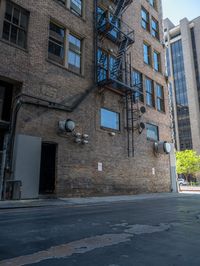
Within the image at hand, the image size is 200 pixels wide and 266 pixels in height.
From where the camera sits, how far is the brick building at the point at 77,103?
12.0m

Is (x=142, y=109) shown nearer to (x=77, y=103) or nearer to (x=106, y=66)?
(x=106, y=66)

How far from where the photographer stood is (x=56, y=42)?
1477cm

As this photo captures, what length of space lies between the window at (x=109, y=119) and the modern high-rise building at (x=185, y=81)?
64.1m

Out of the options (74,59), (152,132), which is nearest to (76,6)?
(74,59)

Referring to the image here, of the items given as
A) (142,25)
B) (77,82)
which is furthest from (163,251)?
(142,25)

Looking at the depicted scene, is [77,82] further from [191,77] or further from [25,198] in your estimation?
[191,77]

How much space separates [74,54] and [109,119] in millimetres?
4952

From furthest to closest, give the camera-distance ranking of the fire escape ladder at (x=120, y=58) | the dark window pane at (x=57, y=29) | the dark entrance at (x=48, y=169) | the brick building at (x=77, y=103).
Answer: the fire escape ladder at (x=120, y=58) → the dark window pane at (x=57, y=29) → the dark entrance at (x=48, y=169) → the brick building at (x=77, y=103)

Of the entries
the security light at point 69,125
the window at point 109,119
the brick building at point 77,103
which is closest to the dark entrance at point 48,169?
the brick building at point 77,103

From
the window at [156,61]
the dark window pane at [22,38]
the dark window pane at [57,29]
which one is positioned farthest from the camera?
the window at [156,61]

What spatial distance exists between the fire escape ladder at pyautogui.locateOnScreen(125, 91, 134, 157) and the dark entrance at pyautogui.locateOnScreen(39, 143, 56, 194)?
649 cm

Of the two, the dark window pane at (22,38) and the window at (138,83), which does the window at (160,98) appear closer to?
the window at (138,83)

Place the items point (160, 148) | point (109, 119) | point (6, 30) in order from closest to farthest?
point (6, 30), point (109, 119), point (160, 148)

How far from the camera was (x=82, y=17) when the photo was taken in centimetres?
1680
